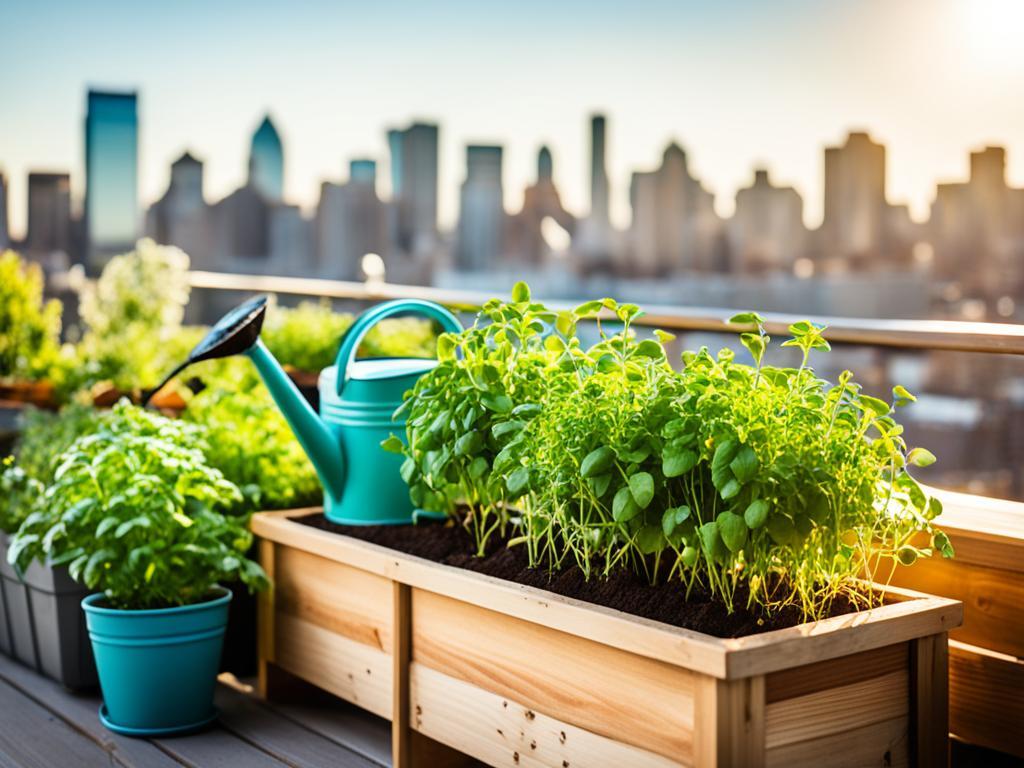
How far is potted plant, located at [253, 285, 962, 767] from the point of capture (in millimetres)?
1546

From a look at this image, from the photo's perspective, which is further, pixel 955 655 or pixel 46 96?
pixel 46 96

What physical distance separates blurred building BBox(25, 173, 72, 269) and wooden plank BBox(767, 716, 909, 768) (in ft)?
33.0

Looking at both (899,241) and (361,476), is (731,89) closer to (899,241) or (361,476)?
(899,241)

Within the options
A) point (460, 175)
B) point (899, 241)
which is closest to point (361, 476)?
point (460, 175)

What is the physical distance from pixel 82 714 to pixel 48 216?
10568mm

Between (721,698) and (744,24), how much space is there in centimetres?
2804

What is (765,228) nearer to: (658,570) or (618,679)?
(658,570)

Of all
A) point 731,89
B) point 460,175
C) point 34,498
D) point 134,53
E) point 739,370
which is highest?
point 731,89

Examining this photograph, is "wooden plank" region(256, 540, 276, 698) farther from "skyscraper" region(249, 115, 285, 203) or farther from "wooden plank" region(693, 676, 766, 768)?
"skyscraper" region(249, 115, 285, 203)

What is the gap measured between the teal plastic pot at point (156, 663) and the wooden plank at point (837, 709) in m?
1.15

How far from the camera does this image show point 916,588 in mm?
1955

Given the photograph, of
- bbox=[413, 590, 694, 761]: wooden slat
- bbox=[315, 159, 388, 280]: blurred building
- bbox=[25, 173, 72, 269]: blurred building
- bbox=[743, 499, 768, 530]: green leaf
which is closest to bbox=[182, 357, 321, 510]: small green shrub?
bbox=[413, 590, 694, 761]: wooden slat

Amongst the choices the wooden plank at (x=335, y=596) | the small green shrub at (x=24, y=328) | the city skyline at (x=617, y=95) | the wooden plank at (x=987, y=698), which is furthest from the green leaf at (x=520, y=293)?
the city skyline at (x=617, y=95)

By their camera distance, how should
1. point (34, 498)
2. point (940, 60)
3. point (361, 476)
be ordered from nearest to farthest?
point (361, 476), point (34, 498), point (940, 60)
